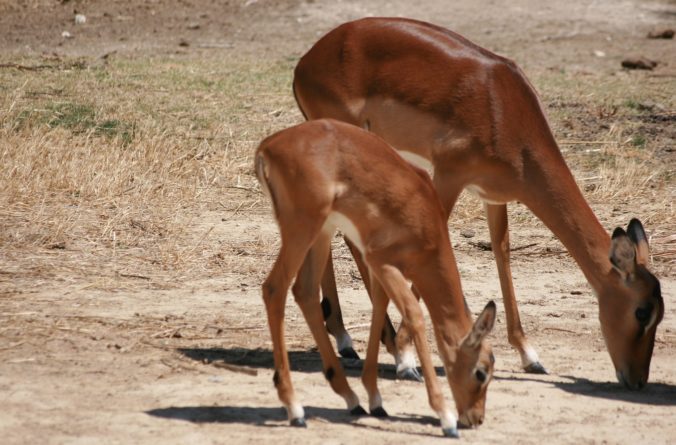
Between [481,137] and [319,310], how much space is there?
1.72m

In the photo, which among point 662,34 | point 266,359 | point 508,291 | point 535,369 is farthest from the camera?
point 662,34

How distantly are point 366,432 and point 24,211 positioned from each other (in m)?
4.42

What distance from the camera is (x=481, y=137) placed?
7320 mm

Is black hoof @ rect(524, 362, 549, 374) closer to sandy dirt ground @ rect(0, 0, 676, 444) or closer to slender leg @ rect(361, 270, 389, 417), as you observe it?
sandy dirt ground @ rect(0, 0, 676, 444)

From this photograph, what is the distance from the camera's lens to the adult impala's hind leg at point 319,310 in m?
6.12

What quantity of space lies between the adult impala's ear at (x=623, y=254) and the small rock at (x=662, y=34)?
46.6ft

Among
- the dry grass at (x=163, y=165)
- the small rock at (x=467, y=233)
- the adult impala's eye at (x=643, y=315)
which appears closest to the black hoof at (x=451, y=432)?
the adult impala's eye at (x=643, y=315)

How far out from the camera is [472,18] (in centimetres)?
2127

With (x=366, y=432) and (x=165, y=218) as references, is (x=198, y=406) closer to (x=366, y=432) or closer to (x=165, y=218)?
(x=366, y=432)

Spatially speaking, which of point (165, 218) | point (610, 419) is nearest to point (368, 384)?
point (610, 419)

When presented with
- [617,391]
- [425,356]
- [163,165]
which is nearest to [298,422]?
[425,356]

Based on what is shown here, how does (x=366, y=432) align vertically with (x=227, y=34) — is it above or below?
above

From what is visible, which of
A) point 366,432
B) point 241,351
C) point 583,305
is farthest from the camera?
point 583,305

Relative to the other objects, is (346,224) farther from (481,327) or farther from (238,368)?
(238,368)
